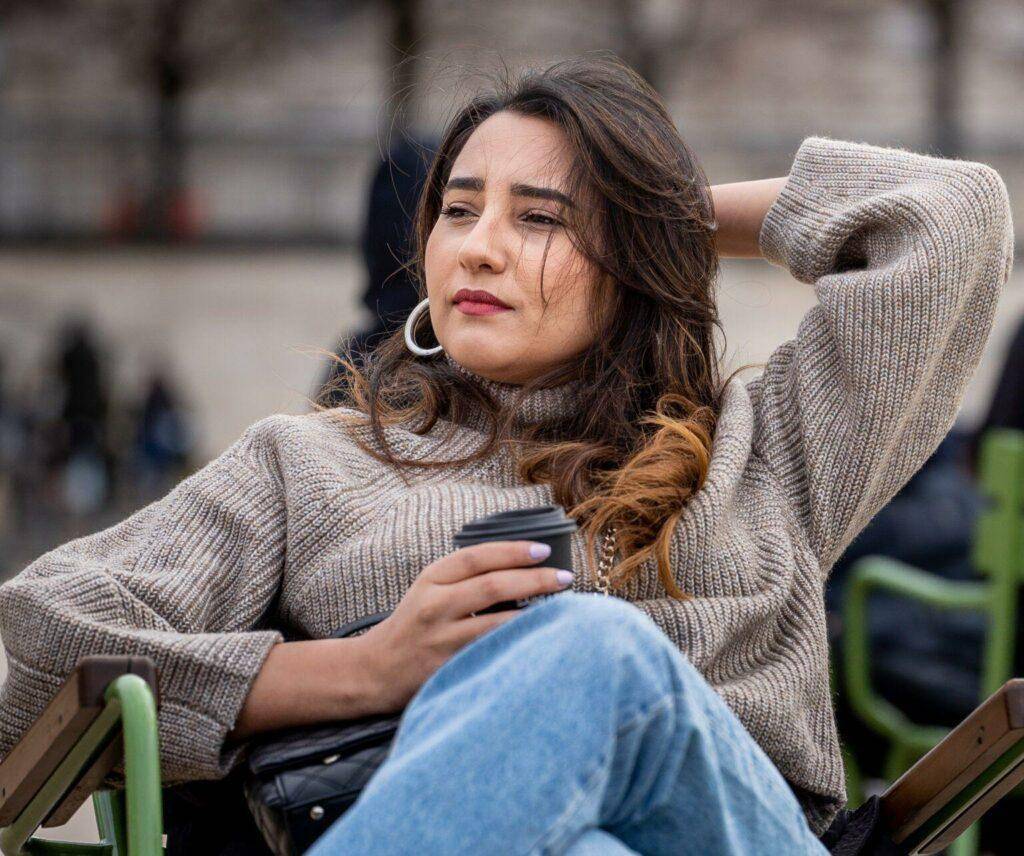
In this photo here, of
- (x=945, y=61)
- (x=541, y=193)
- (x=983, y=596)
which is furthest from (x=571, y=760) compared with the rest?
(x=945, y=61)

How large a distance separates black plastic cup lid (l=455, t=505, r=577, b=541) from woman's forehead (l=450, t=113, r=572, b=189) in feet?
2.20

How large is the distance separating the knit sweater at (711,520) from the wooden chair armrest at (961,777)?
0.19 m

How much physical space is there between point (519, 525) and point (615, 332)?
680mm

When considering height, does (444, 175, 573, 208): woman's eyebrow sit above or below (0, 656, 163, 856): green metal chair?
above

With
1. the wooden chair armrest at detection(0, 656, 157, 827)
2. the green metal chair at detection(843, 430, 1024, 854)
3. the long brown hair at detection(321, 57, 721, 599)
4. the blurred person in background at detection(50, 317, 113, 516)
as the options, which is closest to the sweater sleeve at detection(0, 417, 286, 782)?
the wooden chair armrest at detection(0, 656, 157, 827)

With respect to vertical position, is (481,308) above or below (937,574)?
above

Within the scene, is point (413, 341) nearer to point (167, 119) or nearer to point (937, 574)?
point (937, 574)

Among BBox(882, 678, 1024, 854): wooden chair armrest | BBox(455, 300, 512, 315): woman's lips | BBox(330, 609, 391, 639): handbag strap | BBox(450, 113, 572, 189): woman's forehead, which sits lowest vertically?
BBox(882, 678, 1024, 854): wooden chair armrest

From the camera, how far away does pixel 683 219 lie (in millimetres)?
2412

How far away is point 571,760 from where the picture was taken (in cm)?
149

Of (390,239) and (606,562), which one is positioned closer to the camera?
(606,562)

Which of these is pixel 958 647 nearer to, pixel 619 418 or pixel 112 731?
pixel 619 418

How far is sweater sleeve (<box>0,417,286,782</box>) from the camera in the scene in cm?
194

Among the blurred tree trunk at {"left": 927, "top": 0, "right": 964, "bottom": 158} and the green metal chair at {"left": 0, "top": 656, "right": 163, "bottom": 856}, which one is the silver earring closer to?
the green metal chair at {"left": 0, "top": 656, "right": 163, "bottom": 856}
